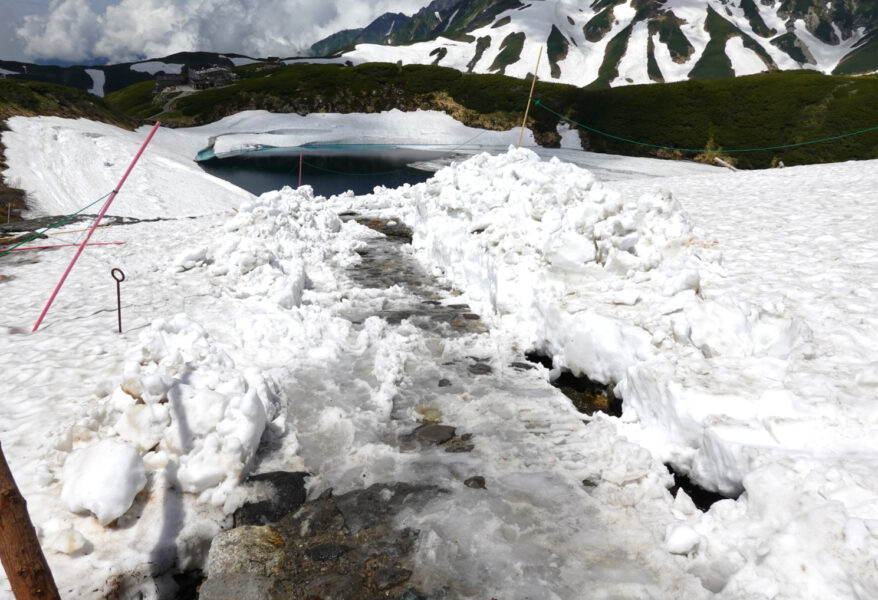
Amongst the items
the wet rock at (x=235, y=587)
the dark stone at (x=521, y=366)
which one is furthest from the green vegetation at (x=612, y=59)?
the wet rock at (x=235, y=587)

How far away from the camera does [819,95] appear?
48812mm

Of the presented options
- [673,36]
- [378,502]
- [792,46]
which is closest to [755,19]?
[792,46]

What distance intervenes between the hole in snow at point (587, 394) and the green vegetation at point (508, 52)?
539ft

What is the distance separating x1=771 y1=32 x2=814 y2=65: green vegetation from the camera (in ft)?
479

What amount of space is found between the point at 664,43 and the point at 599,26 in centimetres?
3111

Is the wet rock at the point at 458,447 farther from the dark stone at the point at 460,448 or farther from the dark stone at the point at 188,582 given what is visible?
the dark stone at the point at 188,582

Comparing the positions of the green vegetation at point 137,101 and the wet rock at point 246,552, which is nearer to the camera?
the wet rock at point 246,552

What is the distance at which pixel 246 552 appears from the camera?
12.7 ft

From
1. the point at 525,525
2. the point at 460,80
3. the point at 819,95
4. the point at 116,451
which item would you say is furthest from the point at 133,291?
the point at 460,80

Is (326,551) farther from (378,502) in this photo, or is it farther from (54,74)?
(54,74)

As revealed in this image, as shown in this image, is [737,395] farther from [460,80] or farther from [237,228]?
[460,80]

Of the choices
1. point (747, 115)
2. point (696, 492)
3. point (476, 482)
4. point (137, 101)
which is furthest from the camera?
point (137, 101)

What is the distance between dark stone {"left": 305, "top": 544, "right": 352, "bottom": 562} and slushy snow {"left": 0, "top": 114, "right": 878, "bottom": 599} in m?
0.72

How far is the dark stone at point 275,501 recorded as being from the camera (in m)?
4.21
